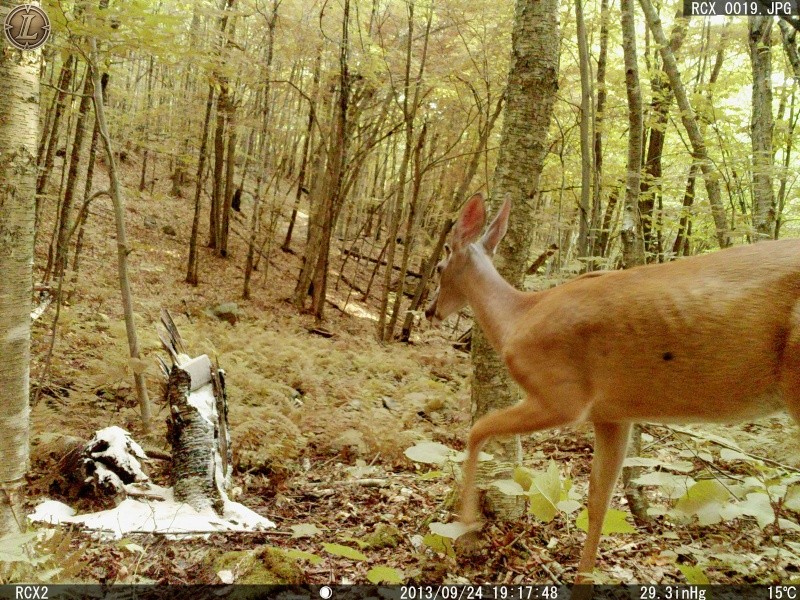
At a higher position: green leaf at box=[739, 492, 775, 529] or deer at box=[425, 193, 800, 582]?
deer at box=[425, 193, 800, 582]

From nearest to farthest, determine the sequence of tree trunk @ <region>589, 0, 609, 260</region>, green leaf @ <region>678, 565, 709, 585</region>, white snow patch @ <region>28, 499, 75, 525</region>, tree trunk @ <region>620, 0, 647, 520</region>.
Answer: green leaf @ <region>678, 565, 709, 585</region>, tree trunk @ <region>620, 0, 647, 520</region>, white snow patch @ <region>28, 499, 75, 525</region>, tree trunk @ <region>589, 0, 609, 260</region>

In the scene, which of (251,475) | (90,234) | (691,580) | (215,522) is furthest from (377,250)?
(691,580)

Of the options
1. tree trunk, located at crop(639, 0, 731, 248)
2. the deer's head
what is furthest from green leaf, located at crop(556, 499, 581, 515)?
tree trunk, located at crop(639, 0, 731, 248)

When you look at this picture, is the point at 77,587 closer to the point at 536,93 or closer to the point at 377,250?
the point at 536,93

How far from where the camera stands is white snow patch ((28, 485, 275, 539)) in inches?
173

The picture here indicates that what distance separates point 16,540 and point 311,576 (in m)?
1.84

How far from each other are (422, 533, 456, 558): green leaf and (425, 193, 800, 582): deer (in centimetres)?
90

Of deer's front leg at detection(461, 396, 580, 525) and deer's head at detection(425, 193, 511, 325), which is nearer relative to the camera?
deer's front leg at detection(461, 396, 580, 525)

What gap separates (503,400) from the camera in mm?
4180

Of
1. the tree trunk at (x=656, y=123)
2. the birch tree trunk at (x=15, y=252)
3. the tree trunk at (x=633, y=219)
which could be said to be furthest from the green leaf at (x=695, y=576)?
the tree trunk at (x=656, y=123)

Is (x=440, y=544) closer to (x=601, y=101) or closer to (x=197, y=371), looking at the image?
(x=197, y=371)

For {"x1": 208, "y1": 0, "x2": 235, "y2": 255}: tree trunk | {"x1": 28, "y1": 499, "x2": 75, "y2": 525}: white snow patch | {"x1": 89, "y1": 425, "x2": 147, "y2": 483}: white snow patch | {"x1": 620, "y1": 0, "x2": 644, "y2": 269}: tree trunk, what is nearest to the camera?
{"x1": 28, "y1": 499, "x2": 75, "y2": 525}: white snow patch

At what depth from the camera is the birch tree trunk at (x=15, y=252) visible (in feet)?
12.0

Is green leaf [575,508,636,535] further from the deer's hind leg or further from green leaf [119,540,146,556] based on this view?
green leaf [119,540,146,556]
